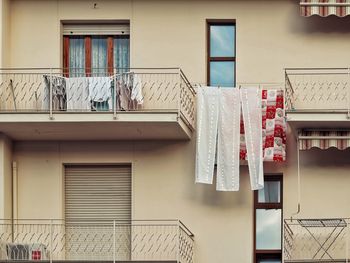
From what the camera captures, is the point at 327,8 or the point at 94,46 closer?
the point at 327,8

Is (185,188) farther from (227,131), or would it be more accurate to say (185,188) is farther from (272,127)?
(272,127)

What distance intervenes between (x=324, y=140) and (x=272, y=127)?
1.11 metres

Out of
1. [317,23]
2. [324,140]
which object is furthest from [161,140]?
[317,23]

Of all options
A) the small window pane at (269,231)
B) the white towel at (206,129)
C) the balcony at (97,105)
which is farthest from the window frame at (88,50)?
the small window pane at (269,231)

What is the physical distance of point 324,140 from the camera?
24172 millimetres

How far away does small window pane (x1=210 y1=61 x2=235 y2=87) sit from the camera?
25.3 m

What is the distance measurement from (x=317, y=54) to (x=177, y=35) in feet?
9.28

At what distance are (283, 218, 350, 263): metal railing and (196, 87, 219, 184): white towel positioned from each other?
1.89 m

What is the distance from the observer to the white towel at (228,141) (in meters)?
24.5

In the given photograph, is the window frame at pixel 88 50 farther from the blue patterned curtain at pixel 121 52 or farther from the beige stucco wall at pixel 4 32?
the beige stucco wall at pixel 4 32

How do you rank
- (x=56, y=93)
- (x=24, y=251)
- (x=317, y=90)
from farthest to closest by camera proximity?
(x=317, y=90), (x=56, y=93), (x=24, y=251)

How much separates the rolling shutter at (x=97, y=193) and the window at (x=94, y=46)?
205 cm

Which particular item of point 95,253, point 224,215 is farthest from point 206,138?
point 95,253

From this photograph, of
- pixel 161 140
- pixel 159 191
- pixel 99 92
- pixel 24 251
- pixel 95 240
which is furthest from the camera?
pixel 161 140
